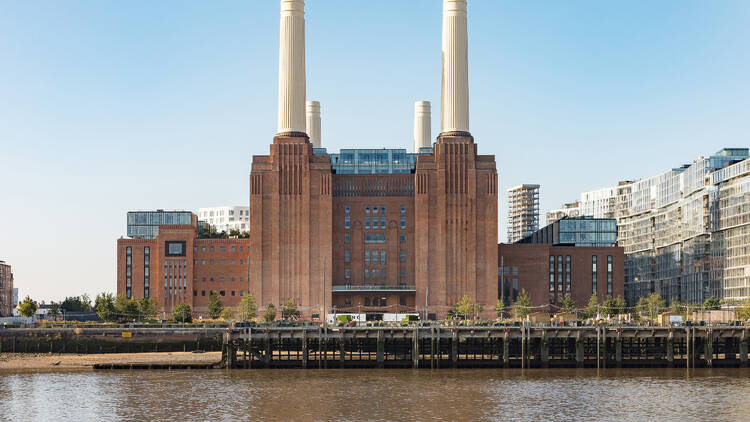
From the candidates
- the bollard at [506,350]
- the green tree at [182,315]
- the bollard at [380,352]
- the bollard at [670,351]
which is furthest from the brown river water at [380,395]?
the green tree at [182,315]

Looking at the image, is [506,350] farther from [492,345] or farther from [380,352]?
[380,352]

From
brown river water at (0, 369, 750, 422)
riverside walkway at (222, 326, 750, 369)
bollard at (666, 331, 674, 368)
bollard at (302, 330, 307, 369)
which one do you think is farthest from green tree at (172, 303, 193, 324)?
bollard at (666, 331, 674, 368)

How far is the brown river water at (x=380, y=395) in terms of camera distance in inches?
3561

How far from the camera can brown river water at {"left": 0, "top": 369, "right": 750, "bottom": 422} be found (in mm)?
90438

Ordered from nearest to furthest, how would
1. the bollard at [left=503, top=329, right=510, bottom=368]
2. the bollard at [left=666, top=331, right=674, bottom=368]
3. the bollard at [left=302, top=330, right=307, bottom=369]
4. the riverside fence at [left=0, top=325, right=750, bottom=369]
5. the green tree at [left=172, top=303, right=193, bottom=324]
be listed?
1. the bollard at [left=503, top=329, right=510, bottom=368]
2. the riverside fence at [left=0, top=325, right=750, bottom=369]
3. the bollard at [left=666, top=331, right=674, bottom=368]
4. the bollard at [left=302, top=330, right=307, bottom=369]
5. the green tree at [left=172, top=303, right=193, bottom=324]

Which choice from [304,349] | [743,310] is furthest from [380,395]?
[743,310]

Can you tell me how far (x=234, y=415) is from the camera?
89875 millimetres

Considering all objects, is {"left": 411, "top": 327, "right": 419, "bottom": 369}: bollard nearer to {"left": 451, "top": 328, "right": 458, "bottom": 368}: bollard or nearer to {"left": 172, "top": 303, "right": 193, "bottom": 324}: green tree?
{"left": 451, "top": 328, "right": 458, "bottom": 368}: bollard

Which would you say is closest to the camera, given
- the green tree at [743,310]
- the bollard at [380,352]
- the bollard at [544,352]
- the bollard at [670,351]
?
the bollard at [544,352]

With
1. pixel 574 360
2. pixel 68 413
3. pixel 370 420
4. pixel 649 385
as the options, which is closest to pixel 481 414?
pixel 370 420

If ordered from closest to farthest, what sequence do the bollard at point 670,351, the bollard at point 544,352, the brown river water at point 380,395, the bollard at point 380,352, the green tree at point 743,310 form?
the brown river water at point 380,395, the bollard at point 544,352, the bollard at point 670,351, the bollard at point 380,352, the green tree at point 743,310

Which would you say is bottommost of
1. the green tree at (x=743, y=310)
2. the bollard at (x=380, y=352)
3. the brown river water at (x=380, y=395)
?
the brown river water at (x=380, y=395)

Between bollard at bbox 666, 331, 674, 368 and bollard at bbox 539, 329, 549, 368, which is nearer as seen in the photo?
bollard at bbox 539, 329, 549, 368

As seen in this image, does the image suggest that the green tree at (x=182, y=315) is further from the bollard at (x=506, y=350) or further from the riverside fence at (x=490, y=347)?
the bollard at (x=506, y=350)
